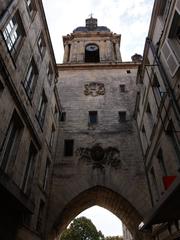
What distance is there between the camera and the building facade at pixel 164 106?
6.40 m

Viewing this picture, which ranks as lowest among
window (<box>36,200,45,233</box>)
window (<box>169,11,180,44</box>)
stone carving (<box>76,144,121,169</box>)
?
window (<box>36,200,45,233</box>)

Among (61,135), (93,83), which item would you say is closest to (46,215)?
(61,135)

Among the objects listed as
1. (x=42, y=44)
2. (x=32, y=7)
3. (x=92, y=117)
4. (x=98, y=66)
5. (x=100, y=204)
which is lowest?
(x=100, y=204)

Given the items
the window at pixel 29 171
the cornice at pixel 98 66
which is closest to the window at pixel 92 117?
the cornice at pixel 98 66

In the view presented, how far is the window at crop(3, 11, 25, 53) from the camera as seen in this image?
Answer: 21.1 feet

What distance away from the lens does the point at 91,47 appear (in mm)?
22062

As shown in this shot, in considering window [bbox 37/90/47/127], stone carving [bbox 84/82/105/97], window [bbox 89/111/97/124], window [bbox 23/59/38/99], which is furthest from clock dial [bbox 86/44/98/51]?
window [bbox 23/59/38/99]

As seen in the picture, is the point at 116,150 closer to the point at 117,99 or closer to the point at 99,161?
the point at 99,161

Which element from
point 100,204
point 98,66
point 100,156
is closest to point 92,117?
point 100,156

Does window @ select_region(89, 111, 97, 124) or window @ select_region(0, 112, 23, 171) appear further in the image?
window @ select_region(89, 111, 97, 124)

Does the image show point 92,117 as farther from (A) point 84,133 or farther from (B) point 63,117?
(B) point 63,117

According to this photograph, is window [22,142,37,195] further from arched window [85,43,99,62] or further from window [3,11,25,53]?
arched window [85,43,99,62]

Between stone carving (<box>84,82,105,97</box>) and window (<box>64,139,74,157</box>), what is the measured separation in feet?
13.6

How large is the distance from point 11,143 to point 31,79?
3.08m
